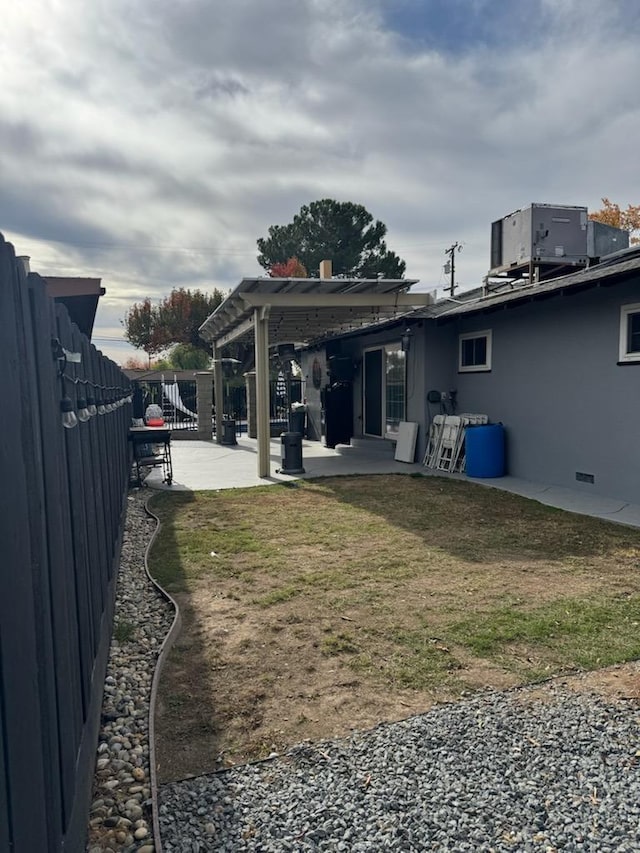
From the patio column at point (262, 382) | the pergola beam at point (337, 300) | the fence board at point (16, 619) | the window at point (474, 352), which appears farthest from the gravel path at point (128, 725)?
the window at point (474, 352)

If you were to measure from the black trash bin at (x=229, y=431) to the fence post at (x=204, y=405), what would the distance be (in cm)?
160

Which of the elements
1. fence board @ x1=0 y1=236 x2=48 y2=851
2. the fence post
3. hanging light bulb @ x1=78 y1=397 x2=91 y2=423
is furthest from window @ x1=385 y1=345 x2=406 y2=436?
fence board @ x1=0 y1=236 x2=48 y2=851

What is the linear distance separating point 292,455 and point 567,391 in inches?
172

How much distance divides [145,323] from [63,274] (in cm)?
2999

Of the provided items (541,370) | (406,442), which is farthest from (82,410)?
(406,442)

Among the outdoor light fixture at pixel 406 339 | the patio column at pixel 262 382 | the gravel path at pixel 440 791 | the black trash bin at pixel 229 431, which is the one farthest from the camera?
the black trash bin at pixel 229 431

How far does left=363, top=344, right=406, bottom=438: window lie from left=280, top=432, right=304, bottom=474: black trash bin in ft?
8.17

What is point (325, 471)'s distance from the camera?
31.2ft

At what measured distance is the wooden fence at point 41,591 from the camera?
112 centimetres

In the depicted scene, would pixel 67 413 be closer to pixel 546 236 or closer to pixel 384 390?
pixel 546 236

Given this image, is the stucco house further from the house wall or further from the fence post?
the fence post

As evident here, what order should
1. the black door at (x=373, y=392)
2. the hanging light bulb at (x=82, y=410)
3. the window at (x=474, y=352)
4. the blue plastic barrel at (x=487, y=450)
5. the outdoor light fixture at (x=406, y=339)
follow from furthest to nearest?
the black door at (x=373, y=392) → the outdoor light fixture at (x=406, y=339) → the window at (x=474, y=352) → the blue plastic barrel at (x=487, y=450) → the hanging light bulb at (x=82, y=410)

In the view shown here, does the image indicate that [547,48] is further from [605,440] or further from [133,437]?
[133,437]

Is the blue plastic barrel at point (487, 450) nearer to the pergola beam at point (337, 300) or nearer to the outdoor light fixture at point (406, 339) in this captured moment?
the outdoor light fixture at point (406, 339)
